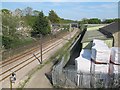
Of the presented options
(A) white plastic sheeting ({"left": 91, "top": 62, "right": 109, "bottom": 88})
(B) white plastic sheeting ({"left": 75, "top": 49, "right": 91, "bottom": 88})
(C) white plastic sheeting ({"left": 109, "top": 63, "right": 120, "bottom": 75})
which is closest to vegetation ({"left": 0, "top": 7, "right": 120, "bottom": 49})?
(B) white plastic sheeting ({"left": 75, "top": 49, "right": 91, "bottom": 88})

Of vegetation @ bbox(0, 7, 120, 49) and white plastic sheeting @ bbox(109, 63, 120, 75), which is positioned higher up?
vegetation @ bbox(0, 7, 120, 49)

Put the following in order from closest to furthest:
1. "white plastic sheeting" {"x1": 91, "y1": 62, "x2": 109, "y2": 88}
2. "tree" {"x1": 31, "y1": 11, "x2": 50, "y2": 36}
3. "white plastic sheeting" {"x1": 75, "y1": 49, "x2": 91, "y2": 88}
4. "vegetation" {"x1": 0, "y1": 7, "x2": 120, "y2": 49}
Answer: "white plastic sheeting" {"x1": 91, "y1": 62, "x2": 109, "y2": 88}, "white plastic sheeting" {"x1": 75, "y1": 49, "x2": 91, "y2": 88}, "vegetation" {"x1": 0, "y1": 7, "x2": 120, "y2": 49}, "tree" {"x1": 31, "y1": 11, "x2": 50, "y2": 36}

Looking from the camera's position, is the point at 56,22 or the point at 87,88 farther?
the point at 56,22

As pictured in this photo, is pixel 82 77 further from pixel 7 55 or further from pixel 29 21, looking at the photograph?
pixel 29 21

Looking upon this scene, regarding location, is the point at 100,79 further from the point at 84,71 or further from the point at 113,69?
the point at 84,71

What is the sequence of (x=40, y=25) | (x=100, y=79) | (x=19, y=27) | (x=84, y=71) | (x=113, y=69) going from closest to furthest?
(x=100, y=79)
(x=113, y=69)
(x=84, y=71)
(x=19, y=27)
(x=40, y=25)

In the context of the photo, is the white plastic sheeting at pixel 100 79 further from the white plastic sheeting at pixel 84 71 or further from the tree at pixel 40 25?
the tree at pixel 40 25

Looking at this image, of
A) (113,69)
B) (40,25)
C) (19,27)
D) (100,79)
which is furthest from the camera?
(40,25)

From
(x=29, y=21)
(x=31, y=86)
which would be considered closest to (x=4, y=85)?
(x=31, y=86)

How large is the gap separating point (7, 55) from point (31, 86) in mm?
11400

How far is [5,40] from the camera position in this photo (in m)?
33.2

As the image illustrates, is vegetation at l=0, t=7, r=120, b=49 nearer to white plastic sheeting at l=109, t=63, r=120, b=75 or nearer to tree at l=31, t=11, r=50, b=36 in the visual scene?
tree at l=31, t=11, r=50, b=36

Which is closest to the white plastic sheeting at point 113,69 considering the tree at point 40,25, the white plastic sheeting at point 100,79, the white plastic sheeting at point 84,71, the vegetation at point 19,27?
the white plastic sheeting at point 100,79

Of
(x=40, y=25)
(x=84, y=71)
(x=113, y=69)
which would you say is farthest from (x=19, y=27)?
(x=113, y=69)
